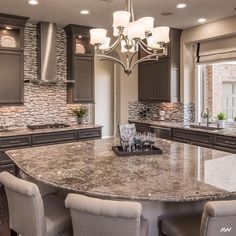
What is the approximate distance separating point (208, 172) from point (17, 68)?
396 centimetres

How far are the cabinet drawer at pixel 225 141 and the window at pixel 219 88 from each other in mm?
1317

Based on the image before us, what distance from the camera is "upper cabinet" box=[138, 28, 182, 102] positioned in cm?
613

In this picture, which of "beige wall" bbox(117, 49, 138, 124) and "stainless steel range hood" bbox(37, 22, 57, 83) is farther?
"beige wall" bbox(117, 49, 138, 124)

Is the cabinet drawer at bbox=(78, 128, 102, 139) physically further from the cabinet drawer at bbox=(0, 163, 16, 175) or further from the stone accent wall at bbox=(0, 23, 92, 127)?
the cabinet drawer at bbox=(0, 163, 16, 175)

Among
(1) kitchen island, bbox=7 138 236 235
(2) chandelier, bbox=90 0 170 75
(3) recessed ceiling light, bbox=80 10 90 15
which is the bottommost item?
(1) kitchen island, bbox=7 138 236 235

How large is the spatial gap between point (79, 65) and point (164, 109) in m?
2.19

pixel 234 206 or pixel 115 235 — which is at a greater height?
pixel 234 206

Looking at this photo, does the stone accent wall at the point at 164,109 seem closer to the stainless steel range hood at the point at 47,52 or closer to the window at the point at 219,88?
the window at the point at 219,88

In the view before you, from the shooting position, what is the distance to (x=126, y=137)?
3.27 metres

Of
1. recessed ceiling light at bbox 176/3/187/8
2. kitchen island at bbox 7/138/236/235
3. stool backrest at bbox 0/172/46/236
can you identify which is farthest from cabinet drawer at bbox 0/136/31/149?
recessed ceiling light at bbox 176/3/187/8

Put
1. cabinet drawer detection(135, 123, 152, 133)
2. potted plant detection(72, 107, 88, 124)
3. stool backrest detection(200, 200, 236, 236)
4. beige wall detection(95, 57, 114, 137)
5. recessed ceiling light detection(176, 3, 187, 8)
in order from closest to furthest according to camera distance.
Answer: stool backrest detection(200, 200, 236, 236)
recessed ceiling light detection(176, 3, 187, 8)
potted plant detection(72, 107, 88, 124)
cabinet drawer detection(135, 123, 152, 133)
beige wall detection(95, 57, 114, 137)

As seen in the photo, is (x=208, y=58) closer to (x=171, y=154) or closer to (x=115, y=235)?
(x=171, y=154)

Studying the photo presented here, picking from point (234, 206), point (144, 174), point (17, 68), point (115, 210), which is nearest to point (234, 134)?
point (144, 174)

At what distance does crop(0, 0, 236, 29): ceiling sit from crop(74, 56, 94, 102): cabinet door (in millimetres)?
780
